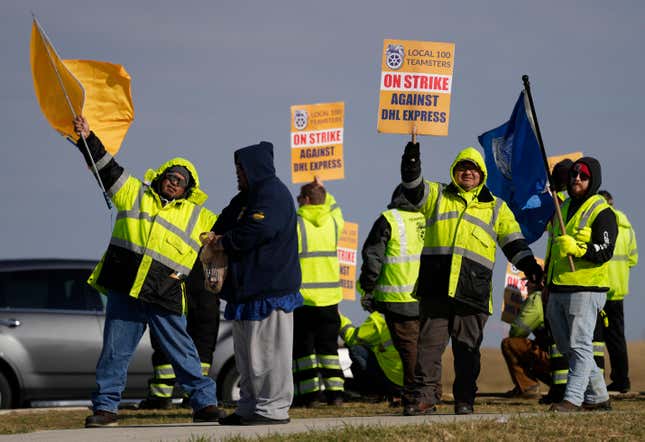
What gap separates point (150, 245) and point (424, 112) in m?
3.07

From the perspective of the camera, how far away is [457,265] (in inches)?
453

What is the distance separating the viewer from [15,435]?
10.3 m

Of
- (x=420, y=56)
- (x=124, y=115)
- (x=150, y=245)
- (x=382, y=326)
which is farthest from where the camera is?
(x=382, y=326)

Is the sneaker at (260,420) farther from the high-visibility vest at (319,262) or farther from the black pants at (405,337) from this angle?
the high-visibility vest at (319,262)

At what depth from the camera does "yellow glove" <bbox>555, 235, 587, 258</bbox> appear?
11.6 metres

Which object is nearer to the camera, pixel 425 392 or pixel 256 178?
pixel 256 178

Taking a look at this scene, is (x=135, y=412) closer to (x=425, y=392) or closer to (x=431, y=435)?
(x=425, y=392)

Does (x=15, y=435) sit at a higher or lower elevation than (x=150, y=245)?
lower

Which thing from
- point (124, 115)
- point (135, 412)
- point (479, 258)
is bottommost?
point (135, 412)

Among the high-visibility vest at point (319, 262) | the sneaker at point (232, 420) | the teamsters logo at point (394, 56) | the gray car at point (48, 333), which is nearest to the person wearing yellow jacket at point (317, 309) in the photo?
the high-visibility vest at point (319, 262)

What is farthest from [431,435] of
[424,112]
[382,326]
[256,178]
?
[382,326]

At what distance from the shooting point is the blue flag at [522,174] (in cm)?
1312

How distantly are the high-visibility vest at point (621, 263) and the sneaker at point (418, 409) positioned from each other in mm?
4953

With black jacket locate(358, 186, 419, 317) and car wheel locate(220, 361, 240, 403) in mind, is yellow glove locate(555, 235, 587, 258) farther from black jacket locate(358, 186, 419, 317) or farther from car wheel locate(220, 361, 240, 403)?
car wheel locate(220, 361, 240, 403)
